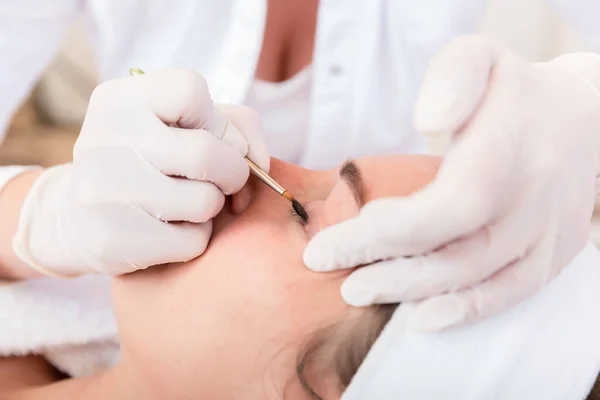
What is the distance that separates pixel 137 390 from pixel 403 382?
0.36 m

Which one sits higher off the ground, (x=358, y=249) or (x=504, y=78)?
(x=504, y=78)

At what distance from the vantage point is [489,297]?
621 millimetres

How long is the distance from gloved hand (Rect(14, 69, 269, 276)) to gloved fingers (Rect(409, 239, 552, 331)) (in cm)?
28

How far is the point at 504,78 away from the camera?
671 mm

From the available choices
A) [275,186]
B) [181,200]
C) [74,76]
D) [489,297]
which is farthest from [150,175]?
[74,76]

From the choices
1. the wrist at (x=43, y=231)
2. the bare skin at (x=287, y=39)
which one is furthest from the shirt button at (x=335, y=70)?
the wrist at (x=43, y=231)

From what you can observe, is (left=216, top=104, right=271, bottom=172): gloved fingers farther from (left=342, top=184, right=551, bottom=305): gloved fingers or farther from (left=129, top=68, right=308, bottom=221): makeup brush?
(left=342, top=184, right=551, bottom=305): gloved fingers

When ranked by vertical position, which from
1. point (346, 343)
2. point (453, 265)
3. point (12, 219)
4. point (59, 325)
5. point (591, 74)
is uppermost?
point (591, 74)

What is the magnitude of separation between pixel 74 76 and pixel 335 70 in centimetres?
94

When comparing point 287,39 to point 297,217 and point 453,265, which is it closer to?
point 297,217

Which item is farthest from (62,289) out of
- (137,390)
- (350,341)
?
(350,341)

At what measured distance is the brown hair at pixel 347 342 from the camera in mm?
630

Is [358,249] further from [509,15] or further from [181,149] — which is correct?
[509,15]

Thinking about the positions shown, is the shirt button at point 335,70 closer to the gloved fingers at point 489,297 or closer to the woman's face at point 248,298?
the woman's face at point 248,298
